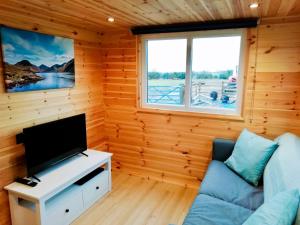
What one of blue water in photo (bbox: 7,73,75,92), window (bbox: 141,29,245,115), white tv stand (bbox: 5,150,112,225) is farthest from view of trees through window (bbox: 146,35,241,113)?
white tv stand (bbox: 5,150,112,225)

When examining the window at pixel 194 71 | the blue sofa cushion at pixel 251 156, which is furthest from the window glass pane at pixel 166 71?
the blue sofa cushion at pixel 251 156

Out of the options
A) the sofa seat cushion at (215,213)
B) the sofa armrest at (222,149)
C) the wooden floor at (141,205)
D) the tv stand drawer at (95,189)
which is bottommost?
the wooden floor at (141,205)

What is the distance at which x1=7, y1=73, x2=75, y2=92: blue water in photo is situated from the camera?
245cm

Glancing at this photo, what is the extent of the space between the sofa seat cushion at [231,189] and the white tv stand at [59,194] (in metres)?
1.35

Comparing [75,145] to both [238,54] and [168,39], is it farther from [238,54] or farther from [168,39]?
[238,54]

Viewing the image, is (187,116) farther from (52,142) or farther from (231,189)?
(52,142)

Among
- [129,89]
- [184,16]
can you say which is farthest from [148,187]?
[184,16]

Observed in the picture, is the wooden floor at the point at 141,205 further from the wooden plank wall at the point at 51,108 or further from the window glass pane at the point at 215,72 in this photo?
the window glass pane at the point at 215,72

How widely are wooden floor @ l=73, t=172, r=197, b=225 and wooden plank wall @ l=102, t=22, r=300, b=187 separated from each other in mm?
245

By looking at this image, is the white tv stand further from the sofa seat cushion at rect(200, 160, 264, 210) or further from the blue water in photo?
the sofa seat cushion at rect(200, 160, 264, 210)

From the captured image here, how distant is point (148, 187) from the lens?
333 cm

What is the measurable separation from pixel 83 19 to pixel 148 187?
2.36 meters

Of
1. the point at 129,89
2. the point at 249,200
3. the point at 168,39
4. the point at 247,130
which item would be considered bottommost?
the point at 249,200

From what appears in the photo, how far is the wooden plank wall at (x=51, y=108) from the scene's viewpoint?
2.31m
